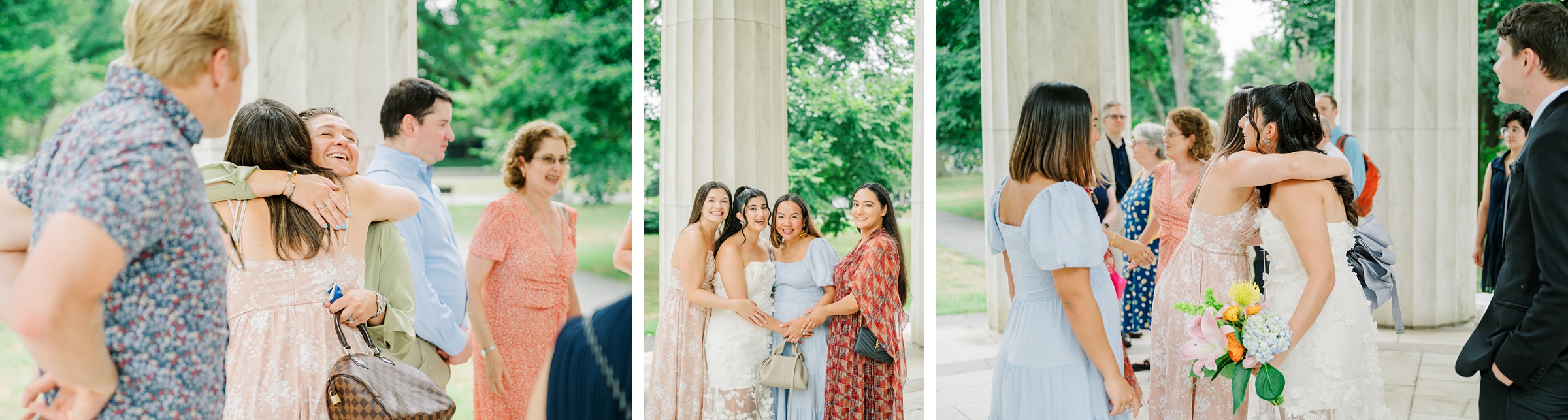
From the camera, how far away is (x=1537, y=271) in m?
1.94

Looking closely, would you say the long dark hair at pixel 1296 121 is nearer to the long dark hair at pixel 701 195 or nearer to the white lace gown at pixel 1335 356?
the white lace gown at pixel 1335 356

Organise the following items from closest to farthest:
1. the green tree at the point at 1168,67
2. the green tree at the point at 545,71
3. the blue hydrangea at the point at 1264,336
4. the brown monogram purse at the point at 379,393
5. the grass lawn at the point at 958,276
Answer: the brown monogram purse at the point at 379,393 → the blue hydrangea at the point at 1264,336 → the grass lawn at the point at 958,276 → the green tree at the point at 1168,67 → the green tree at the point at 545,71

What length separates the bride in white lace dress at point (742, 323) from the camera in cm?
345

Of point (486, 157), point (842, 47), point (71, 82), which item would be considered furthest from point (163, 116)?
point (486, 157)

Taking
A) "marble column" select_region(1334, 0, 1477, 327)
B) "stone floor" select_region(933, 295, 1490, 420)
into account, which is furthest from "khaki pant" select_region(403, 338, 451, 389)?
"marble column" select_region(1334, 0, 1477, 327)

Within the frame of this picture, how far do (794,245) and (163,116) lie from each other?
98.3 inches

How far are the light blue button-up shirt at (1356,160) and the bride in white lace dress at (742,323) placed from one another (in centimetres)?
355

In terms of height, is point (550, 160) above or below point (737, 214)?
above

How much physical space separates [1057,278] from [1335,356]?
2.82 feet

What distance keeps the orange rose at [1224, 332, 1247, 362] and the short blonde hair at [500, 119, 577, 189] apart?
2.34 metres

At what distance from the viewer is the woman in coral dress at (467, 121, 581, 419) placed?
3.24 m

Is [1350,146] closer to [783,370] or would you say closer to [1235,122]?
[1235,122]

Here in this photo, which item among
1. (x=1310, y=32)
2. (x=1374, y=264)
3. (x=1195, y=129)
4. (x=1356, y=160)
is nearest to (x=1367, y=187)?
(x=1356, y=160)

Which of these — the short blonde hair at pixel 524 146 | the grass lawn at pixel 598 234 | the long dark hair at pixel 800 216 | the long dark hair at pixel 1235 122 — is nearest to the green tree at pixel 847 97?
the long dark hair at pixel 800 216
